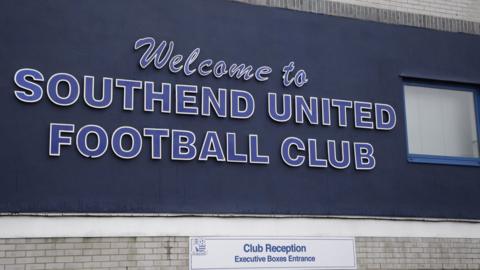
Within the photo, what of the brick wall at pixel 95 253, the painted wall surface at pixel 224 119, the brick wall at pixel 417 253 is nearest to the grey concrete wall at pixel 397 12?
the painted wall surface at pixel 224 119

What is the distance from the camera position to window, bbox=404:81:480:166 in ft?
42.1

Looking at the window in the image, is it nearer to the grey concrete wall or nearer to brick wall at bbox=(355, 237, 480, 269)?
the grey concrete wall

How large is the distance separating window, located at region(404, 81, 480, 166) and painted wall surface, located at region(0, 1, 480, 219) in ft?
0.78

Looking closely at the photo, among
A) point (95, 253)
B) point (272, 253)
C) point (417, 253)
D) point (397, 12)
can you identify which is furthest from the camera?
point (397, 12)

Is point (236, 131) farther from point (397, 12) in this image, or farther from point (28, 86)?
point (397, 12)

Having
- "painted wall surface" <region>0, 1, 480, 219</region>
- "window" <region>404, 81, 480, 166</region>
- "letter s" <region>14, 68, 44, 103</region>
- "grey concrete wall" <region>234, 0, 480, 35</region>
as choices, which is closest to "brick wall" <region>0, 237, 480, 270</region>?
"painted wall surface" <region>0, 1, 480, 219</region>

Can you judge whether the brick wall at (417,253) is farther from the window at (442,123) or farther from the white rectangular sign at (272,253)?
the window at (442,123)

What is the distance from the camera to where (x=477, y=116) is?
13336mm

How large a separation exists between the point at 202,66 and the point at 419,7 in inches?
176

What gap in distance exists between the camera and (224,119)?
11.3 meters

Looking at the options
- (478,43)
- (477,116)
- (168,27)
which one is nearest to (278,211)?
(168,27)

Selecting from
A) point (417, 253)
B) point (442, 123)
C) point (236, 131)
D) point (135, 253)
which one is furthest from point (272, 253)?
point (442, 123)

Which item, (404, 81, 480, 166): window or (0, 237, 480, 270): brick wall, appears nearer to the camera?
(0, 237, 480, 270): brick wall

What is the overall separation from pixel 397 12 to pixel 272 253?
5032 mm
